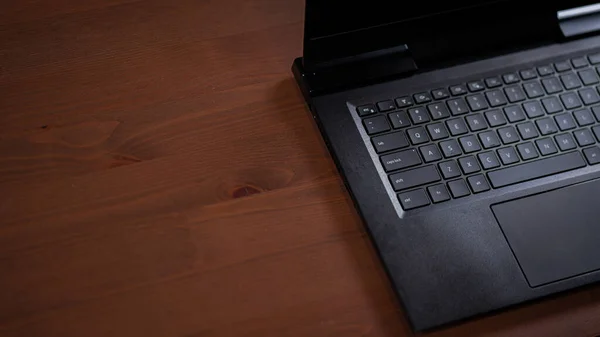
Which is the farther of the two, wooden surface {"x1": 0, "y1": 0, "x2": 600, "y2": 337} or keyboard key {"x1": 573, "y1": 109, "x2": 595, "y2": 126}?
keyboard key {"x1": 573, "y1": 109, "x2": 595, "y2": 126}

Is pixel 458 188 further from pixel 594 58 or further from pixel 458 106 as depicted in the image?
pixel 594 58

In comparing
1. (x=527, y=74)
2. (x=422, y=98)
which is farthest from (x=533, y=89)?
(x=422, y=98)

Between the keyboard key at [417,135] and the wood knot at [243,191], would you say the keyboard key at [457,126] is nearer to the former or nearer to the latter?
the keyboard key at [417,135]

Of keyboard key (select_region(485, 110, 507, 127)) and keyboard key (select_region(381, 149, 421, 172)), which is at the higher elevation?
keyboard key (select_region(485, 110, 507, 127))

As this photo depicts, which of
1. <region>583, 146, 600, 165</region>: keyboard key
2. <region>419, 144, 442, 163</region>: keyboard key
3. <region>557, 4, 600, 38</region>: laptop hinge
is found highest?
<region>557, 4, 600, 38</region>: laptop hinge

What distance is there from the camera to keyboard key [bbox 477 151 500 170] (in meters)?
0.66

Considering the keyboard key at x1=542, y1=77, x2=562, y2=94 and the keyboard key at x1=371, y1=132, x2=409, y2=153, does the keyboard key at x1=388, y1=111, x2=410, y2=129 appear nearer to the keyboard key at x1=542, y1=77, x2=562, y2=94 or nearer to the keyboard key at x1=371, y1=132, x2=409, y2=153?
the keyboard key at x1=371, y1=132, x2=409, y2=153

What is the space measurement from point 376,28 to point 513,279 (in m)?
0.28

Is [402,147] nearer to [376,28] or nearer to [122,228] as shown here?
[376,28]

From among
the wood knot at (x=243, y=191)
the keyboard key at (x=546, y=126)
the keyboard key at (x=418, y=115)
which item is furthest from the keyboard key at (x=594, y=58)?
the wood knot at (x=243, y=191)

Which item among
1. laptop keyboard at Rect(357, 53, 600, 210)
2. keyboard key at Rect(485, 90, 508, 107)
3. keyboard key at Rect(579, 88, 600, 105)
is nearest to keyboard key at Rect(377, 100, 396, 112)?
laptop keyboard at Rect(357, 53, 600, 210)

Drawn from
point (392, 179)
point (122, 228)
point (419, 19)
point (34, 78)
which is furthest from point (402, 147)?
point (34, 78)

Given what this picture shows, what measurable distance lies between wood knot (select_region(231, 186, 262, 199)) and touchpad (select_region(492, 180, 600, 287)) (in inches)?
8.9

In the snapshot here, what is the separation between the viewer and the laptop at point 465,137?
1.98 feet
